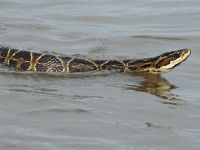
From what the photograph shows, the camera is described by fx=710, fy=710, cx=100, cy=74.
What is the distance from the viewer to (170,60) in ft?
43.9

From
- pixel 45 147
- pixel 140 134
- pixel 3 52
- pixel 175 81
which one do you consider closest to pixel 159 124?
pixel 140 134

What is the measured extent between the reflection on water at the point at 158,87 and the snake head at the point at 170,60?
0.18 meters

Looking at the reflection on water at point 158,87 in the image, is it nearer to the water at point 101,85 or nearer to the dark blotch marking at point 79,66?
the water at point 101,85

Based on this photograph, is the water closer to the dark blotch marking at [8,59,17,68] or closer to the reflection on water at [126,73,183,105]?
the reflection on water at [126,73,183,105]

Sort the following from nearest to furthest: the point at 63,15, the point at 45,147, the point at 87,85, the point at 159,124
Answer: the point at 45,147, the point at 159,124, the point at 87,85, the point at 63,15

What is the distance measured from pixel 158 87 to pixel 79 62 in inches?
65.7

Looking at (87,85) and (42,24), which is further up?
(42,24)

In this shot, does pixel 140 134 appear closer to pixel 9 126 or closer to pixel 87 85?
pixel 9 126

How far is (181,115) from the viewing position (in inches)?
403

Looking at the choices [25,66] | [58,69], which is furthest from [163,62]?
[25,66]

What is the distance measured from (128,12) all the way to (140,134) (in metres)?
10.1

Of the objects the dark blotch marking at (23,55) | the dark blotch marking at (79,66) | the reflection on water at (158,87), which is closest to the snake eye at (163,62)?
the reflection on water at (158,87)

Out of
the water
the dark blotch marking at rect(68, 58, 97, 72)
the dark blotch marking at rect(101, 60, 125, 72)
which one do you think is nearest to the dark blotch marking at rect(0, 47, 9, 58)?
the water

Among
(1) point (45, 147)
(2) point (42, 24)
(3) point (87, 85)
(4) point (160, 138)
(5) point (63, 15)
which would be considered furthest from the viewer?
(5) point (63, 15)
